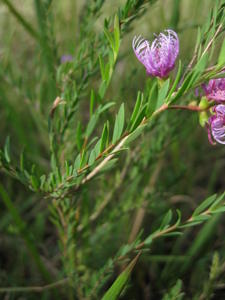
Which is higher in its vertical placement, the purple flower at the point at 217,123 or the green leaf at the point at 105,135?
the green leaf at the point at 105,135

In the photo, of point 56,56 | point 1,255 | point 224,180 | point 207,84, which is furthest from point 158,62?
point 224,180

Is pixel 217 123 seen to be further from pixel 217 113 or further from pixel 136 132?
pixel 136 132

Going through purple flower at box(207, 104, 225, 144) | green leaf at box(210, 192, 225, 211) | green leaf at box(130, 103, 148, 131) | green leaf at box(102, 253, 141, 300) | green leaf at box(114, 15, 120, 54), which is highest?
green leaf at box(114, 15, 120, 54)

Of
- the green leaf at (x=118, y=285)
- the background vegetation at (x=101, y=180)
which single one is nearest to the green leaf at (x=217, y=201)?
the background vegetation at (x=101, y=180)

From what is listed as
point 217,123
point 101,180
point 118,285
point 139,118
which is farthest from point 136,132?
point 101,180

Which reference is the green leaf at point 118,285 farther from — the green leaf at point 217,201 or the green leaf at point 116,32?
the green leaf at point 116,32

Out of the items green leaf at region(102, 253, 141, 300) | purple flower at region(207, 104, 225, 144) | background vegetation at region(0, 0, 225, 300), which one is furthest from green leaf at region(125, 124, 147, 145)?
green leaf at region(102, 253, 141, 300)

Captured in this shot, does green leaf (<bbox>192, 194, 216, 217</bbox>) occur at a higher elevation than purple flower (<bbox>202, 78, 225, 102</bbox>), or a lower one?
lower

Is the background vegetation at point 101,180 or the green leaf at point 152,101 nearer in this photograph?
the green leaf at point 152,101

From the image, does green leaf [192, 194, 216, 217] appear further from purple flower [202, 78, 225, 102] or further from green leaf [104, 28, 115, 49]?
green leaf [104, 28, 115, 49]
